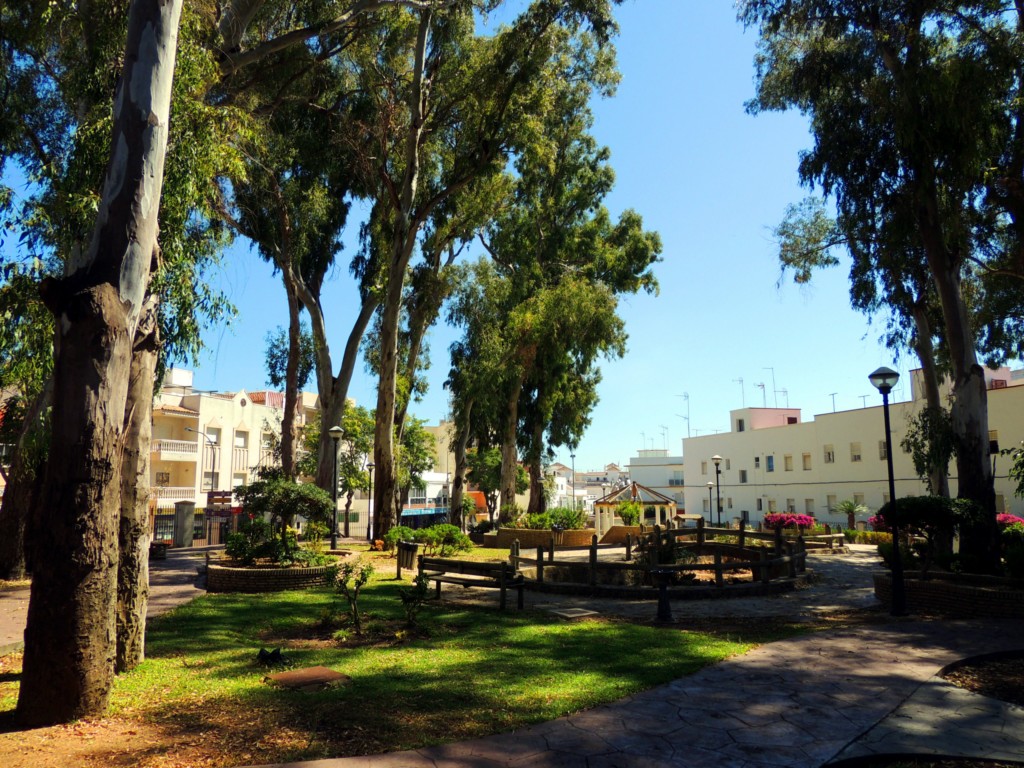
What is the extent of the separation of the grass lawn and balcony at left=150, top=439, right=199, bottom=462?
121 ft

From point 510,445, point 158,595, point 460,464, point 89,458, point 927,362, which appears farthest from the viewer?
point 460,464

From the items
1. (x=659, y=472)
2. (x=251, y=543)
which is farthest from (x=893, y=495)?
(x=659, y=472)

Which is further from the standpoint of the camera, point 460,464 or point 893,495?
point 460,464

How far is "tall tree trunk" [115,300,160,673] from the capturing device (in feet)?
23.2

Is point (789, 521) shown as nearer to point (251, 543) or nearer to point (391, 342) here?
point (391, 342)

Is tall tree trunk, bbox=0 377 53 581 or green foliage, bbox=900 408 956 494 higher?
green foliage, bbox=900 408 956 494

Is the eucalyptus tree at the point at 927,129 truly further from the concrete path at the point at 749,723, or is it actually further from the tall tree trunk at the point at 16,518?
Answer: the tall tree trunk at the point at 16,518

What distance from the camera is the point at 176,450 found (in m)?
45.7

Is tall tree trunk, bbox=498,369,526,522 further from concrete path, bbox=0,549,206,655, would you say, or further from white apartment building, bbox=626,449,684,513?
white apartment building, bbox=626,449,684,513

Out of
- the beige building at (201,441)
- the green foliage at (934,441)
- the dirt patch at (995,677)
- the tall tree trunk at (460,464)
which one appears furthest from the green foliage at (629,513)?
the beige building at (201,441)

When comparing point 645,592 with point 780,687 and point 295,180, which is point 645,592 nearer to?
point 780,687

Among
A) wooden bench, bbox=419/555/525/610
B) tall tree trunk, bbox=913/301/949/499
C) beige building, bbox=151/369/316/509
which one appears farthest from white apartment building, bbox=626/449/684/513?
wooden bench, bbox=419/555/525/610

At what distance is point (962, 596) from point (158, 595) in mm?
13924

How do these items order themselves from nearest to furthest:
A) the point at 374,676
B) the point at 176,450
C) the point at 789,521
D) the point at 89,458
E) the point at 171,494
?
the point at 89,458
the point at 374,676
the point at 789,521
the point at 171,494
the point at 176,450
